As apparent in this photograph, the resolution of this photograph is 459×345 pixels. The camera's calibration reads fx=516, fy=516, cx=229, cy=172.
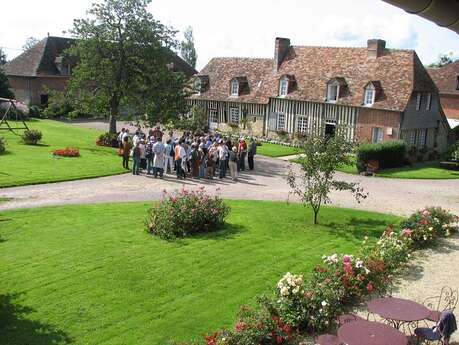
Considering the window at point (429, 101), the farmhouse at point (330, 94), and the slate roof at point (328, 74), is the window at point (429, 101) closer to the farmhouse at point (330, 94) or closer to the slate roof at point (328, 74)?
the farmhouse at point (330, 94)

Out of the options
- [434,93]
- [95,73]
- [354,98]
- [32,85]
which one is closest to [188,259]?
[95,73]

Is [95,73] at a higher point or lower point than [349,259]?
higher

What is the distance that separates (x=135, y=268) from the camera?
12156mm

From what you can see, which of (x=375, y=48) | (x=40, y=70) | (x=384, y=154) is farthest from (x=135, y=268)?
(x=40, y=70)

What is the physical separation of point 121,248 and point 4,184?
9.19m

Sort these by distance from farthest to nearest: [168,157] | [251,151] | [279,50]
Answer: [279,50]
[251,151]
[168,157]

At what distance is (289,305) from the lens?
9688mm

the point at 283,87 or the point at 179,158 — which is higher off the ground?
the point at 283,87

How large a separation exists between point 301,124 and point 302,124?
9 centimetres

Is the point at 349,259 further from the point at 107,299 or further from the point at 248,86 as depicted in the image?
the point at 248,86

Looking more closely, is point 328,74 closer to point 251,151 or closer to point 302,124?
point 302,124

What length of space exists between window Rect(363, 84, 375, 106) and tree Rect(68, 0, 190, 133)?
1283 centimetres

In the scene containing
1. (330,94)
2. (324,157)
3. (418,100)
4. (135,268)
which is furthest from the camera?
(330,94)

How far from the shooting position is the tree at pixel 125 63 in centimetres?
3189
